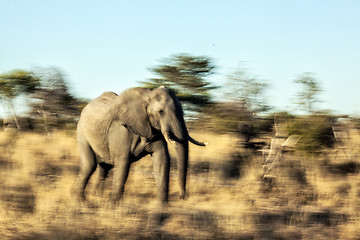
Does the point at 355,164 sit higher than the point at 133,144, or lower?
lower

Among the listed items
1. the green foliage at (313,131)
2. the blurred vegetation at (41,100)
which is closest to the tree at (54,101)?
the blurred vegetation at (41,100)

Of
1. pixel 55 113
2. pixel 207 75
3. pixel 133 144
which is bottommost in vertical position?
pixel 55 113

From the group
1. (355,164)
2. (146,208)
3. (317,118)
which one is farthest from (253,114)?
(146,208)

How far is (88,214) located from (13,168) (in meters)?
3.44

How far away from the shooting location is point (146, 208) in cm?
698

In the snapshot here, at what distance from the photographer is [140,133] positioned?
7.51m

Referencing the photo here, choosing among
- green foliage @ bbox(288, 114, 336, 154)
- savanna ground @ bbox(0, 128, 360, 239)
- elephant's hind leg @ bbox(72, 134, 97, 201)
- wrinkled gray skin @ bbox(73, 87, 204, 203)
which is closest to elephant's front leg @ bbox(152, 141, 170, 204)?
wrinkled gray skin @ bbox(73, 87, 204, 203)

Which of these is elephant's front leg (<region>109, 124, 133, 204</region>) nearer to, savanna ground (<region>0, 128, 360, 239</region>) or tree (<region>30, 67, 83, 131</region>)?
savanna ground (<region>0, 128, 360, 239</region>)

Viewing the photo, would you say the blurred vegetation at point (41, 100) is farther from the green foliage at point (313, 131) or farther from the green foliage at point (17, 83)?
the green foliage at point (313, 131)

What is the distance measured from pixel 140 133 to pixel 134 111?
0.30m

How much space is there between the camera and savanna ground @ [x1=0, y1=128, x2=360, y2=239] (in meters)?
6.44

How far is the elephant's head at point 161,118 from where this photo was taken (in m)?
7.24

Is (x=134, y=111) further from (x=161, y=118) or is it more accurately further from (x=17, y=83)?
(x=17, y=83)

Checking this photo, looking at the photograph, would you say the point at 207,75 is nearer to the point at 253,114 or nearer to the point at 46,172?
the point at 253,114
